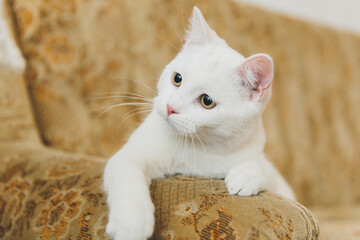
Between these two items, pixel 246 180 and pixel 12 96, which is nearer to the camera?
pixel 246 180

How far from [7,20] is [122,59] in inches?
18.2

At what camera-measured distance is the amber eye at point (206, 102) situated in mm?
828

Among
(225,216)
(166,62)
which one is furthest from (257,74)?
(166,62)

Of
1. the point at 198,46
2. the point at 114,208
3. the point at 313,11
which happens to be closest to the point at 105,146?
the point at 198,46

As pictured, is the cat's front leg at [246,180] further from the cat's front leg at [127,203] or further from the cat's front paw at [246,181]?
the cat's front leg at [127,203]

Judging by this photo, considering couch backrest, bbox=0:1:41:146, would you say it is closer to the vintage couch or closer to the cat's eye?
the vintage couch

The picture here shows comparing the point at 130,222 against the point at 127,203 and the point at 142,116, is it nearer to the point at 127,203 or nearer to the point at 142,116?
the point at 127,203

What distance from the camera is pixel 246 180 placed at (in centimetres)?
74

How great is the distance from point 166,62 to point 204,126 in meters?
0.78

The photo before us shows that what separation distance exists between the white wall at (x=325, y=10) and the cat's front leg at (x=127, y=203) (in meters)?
1.89

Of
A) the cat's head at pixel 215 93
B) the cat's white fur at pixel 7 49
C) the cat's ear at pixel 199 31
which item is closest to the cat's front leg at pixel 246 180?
the cat's head at pixel 215 93

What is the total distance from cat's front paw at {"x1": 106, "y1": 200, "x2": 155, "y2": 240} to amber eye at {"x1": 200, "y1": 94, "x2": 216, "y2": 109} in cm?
31

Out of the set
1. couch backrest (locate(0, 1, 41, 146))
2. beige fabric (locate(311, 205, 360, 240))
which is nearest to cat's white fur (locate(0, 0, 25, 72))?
couch backrest (locate(0, 1, 41, 146))

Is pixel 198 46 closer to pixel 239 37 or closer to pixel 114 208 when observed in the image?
pixel 114 208
